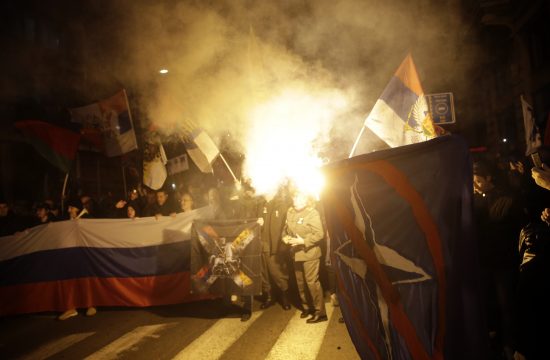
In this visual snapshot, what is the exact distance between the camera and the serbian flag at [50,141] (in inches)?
317

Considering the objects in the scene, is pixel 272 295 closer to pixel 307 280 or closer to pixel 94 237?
pixel 307 280

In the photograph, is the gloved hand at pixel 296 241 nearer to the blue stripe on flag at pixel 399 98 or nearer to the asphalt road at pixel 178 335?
the asphalt road at pixel 178 335

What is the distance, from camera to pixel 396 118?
3.84m

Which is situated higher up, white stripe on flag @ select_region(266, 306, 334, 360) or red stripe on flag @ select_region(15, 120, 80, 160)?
red stripe on flag @ select_region(15, 120, 80, 160)

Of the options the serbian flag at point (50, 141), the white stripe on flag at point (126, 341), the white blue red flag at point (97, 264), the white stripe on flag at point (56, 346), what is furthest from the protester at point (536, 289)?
the serbian flag at point (50, 141)

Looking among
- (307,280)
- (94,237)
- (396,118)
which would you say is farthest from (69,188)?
(396,118)

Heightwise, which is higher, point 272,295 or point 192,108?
point 192,108

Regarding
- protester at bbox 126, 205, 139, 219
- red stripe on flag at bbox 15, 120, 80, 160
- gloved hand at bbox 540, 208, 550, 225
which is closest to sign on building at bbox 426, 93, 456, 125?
gloved hand at bbox 540, 208, 550, 225

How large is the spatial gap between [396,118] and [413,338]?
8.16ft

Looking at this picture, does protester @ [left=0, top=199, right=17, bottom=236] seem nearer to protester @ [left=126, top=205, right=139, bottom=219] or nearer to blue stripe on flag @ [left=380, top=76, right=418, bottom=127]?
protester @ [left=126, top=205, right=139, bottom=219]

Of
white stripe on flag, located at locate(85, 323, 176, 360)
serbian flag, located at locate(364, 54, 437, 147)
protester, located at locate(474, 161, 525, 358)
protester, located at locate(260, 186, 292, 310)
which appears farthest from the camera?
protester, located at locate(260, 186, 292, 310)

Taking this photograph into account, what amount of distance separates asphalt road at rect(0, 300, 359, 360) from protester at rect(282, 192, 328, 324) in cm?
21

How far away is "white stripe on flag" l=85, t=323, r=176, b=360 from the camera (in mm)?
4220

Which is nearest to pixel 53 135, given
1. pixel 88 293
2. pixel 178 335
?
pixel 88 293
